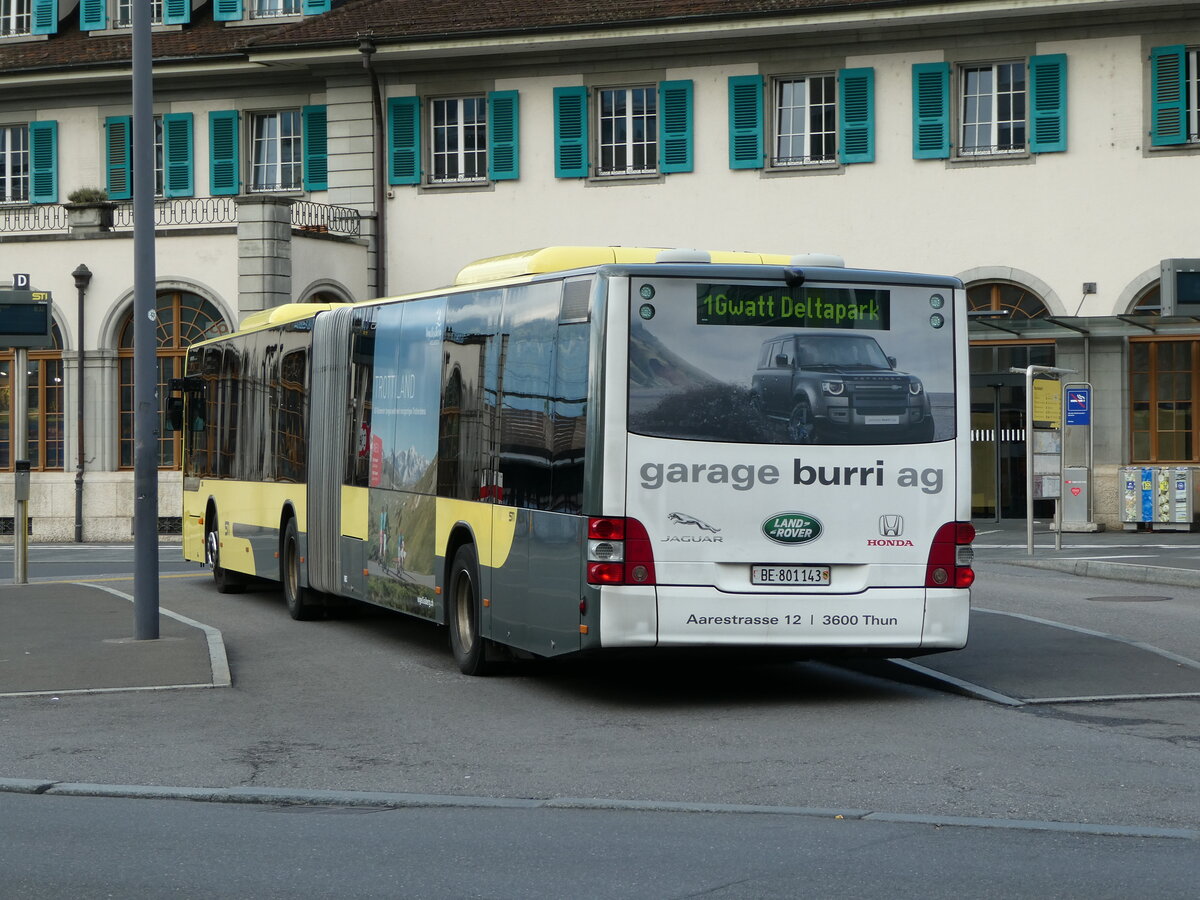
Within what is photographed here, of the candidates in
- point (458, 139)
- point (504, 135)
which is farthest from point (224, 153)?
point (504, 135)

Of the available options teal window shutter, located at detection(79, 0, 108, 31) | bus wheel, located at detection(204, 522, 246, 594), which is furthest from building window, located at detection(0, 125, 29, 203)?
bus wheel, located at detection(204, 522, 246, 594)

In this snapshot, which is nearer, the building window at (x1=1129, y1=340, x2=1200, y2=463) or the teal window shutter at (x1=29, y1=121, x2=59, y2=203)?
the building window at (x1=1129, y1=340, x2=1200, y2=463)

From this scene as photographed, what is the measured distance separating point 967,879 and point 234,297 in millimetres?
28957

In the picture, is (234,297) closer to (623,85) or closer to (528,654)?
(623,85)

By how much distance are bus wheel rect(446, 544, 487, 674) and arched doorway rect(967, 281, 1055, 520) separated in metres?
19.7

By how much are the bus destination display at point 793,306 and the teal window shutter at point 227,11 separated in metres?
28.8

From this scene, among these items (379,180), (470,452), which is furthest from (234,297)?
(470,452)

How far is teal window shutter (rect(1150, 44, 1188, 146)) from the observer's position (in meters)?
30.8

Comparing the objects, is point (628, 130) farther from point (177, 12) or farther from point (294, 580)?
point (294, 580)

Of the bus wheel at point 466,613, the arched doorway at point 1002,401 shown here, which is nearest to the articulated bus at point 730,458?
the bus wheel at point 466,613

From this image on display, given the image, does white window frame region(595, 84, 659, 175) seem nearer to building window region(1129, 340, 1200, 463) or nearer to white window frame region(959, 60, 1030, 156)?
white window frame region(959, 60, 1030, 156)

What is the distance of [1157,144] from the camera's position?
102ft

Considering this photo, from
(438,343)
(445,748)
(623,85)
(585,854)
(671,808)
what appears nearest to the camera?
(585,854)

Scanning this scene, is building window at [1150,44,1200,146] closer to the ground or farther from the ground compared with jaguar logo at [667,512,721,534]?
farther from the ground
